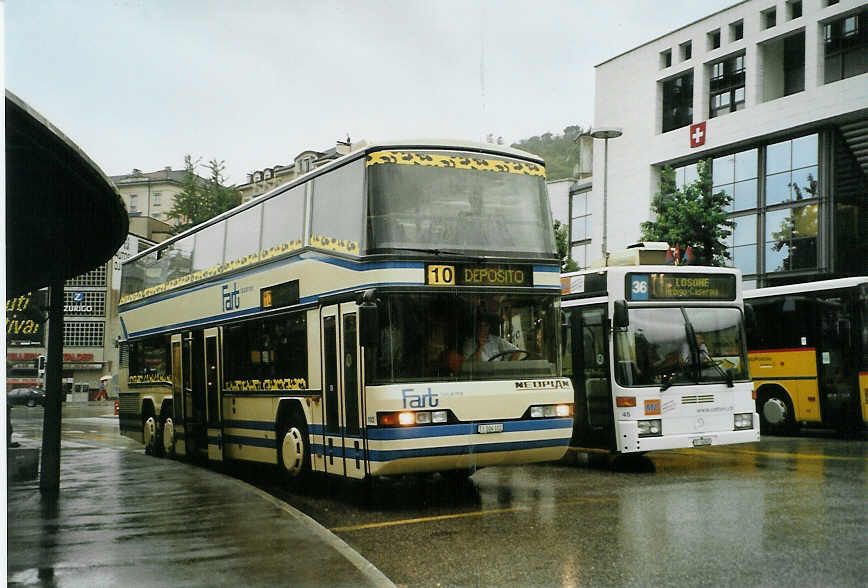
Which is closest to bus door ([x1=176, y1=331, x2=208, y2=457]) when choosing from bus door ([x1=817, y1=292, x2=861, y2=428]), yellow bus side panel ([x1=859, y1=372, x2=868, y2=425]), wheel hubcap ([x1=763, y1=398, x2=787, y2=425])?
wheel hubcap ([x1=763, y1=398, x2=787, y2=425])

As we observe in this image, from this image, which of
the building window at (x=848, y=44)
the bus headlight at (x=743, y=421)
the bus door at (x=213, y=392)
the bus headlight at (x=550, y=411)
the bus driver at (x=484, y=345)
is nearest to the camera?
the bus driver at (x=484, y=345)

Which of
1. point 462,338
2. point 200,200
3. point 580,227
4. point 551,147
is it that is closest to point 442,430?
point 462,338

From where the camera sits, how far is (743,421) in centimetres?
1359

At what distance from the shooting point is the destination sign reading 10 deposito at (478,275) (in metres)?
10.5

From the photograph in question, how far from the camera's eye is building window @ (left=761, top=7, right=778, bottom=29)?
20.5 meters

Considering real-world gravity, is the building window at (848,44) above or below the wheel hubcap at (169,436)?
above

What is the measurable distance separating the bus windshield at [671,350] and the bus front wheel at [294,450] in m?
4.49

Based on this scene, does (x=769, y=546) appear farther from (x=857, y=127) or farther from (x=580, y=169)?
(x=580, y=169)

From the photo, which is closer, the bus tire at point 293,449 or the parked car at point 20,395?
the parked car at point 20,395

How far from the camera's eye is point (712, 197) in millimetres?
28984

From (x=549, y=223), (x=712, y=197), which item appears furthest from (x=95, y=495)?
(x=712, y=197)

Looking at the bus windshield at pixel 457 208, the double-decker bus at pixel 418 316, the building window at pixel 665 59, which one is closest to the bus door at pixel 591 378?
the double-decker bus at pixel 418 316

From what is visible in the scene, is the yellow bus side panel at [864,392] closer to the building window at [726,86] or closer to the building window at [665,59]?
the building window at [726,86]

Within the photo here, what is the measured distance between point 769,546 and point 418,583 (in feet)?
9.48
